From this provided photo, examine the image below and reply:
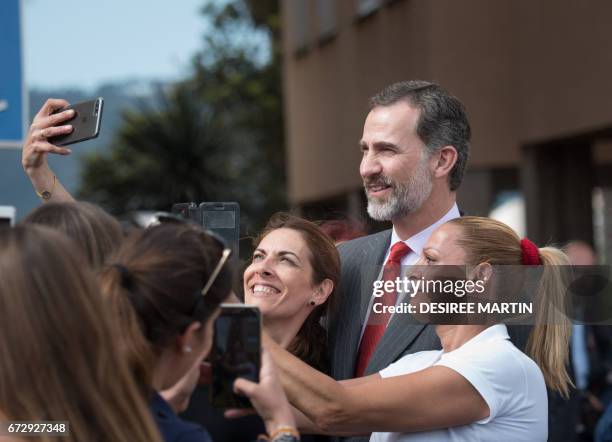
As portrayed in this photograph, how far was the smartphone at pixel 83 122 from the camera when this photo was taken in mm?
2924

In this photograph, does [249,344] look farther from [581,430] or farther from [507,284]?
[581,430]

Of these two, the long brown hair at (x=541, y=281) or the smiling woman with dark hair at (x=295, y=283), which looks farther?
the smiling woman with dark hair at (x=295, y=283)

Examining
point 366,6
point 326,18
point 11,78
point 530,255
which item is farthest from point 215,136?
point 530,255

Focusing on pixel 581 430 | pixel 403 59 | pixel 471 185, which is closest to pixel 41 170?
pixel 581 430

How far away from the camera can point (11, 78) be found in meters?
4.16

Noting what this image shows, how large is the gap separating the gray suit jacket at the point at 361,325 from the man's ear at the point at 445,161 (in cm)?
25

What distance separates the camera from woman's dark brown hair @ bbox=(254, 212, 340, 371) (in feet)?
11.2

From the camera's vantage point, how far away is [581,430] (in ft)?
25.1

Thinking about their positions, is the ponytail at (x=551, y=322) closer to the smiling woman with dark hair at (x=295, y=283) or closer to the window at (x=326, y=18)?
the smiling woman with dark hair at (x=295, y=283)

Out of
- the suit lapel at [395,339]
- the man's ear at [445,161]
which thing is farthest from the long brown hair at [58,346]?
the man's ear at [445,161]

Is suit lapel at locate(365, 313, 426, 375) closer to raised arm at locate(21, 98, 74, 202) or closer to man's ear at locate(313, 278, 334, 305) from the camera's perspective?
man's ear at locate(313, 278, 334, 305)

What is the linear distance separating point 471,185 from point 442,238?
10286 millimetres

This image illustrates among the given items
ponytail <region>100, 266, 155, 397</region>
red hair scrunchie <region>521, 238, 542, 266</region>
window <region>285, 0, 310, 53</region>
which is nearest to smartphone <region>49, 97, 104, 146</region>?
ponytail <region>100, 266, 155, 397</region>

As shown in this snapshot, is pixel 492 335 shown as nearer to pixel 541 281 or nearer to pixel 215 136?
pixel 541 281
